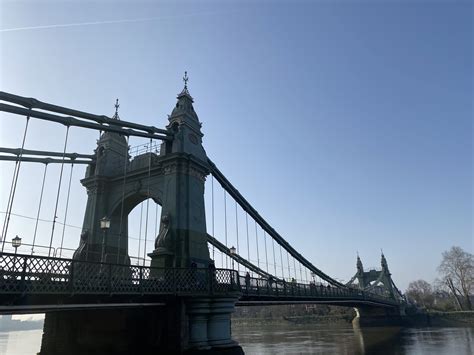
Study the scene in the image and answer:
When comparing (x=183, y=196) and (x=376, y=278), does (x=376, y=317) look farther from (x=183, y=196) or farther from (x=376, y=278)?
(x=183, y=196)

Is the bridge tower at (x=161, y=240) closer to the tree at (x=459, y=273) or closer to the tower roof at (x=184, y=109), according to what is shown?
the tower roof at (x=184, y=109)

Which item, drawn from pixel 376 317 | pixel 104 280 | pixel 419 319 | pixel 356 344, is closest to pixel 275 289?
pixel 104 280

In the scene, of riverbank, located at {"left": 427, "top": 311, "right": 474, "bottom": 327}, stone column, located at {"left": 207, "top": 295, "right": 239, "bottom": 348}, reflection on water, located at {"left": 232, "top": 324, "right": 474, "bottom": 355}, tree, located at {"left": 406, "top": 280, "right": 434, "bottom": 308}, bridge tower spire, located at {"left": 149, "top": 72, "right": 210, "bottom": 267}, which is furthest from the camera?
tree, located at {"left": 406, "top": 280, "right": 434, "bottom": 308}

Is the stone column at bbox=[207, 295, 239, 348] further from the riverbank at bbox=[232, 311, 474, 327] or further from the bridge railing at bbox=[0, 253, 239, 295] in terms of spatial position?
the riverbank at bbox=[232, 311, 474, 327]

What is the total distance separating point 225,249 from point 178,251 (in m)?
11.1

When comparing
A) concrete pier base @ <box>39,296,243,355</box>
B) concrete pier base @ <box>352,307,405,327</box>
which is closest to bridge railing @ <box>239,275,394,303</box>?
concrete pier base @ <box>39,296,243,355</box>

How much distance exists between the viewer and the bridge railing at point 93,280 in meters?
9.24

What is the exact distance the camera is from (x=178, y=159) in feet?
63.9

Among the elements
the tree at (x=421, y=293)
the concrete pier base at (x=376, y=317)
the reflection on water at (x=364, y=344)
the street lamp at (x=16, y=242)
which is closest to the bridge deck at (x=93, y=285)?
the street lamp at (x=16, y=242)

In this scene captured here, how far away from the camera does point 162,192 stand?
2025 centimetres

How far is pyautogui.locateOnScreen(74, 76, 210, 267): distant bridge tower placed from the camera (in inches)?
722

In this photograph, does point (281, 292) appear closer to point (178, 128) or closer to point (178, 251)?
point (178, 251)

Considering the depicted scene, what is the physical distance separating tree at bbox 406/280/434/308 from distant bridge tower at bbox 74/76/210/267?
7458 cm

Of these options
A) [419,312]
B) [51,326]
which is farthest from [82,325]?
[419,312]
